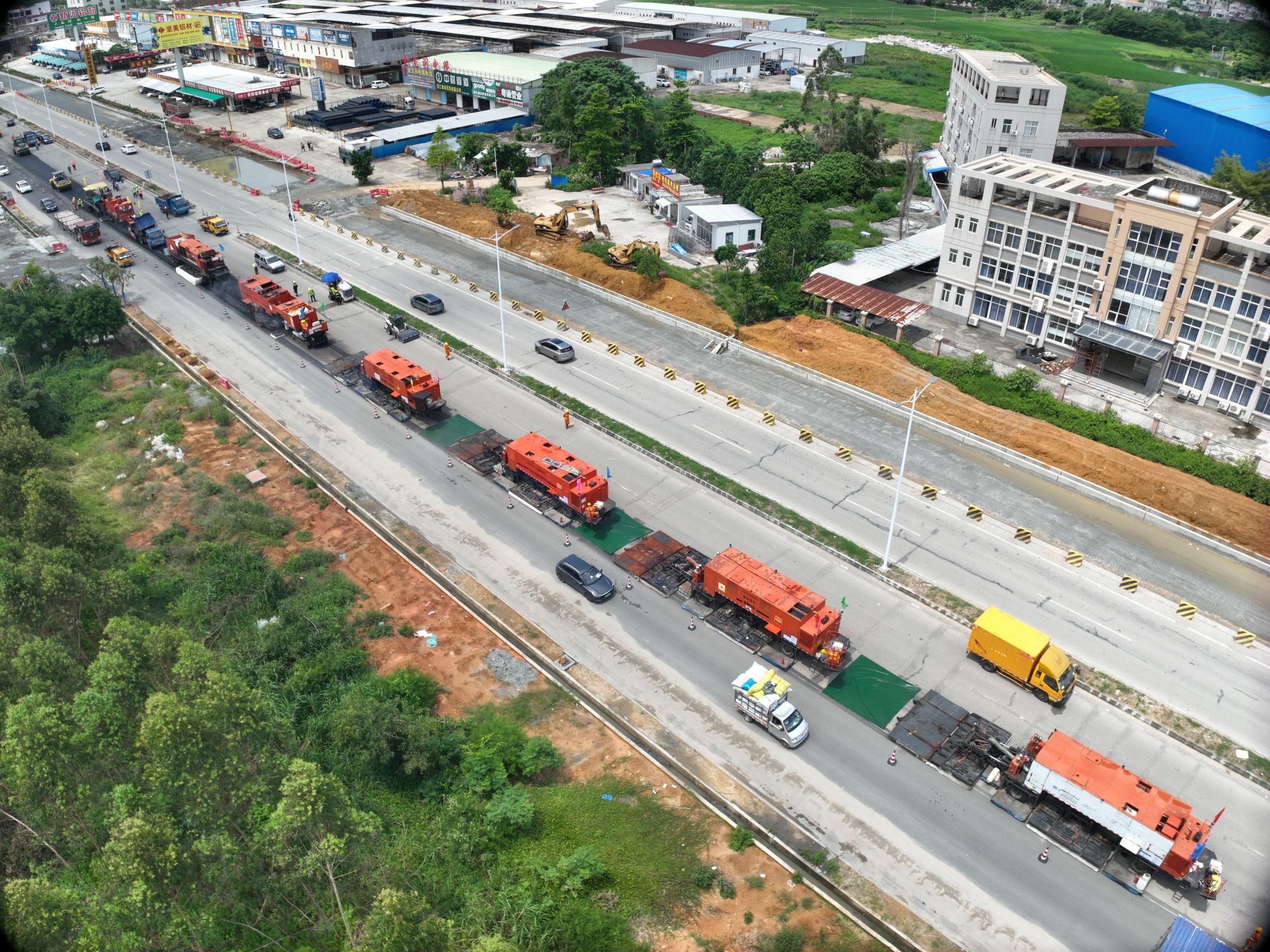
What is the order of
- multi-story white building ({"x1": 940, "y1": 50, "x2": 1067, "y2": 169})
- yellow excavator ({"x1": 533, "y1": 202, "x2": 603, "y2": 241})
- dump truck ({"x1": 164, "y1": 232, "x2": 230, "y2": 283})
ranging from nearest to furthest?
dump truck ({"x1": 164, "y1": 232, "x2": 230, "y2": 283}) → multi-story white building ({"x1": 940, "y1": 50, "x2": 1067, "y2": 169}) → yellow excavator ({"x1": 533, "y1": 202, "x2": 603, "y2": 241})

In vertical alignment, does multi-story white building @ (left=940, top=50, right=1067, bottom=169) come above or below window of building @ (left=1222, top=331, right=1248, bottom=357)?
above

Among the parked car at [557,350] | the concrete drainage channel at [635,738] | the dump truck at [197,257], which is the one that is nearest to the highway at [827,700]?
the concrete drainage channel at [635,738]

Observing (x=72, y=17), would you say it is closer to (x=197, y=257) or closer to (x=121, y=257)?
(x=121, y=257)

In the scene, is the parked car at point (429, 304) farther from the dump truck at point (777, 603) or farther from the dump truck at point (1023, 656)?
the dump truck at point (1023, 656)

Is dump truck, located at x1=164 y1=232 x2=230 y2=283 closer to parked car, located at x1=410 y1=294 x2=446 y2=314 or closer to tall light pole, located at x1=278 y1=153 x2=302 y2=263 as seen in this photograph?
tall light pole, located at x1=278 y1=153 x2=302 y2=263

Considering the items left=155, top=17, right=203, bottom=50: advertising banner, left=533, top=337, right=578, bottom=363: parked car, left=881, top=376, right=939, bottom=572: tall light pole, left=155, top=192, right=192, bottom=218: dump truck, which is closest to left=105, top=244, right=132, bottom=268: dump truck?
left=155, top=192, right=192, bottom=218: dump truck

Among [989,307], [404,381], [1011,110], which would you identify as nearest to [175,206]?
[404,381]

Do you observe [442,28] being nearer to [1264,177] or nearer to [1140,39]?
[1264,177]
